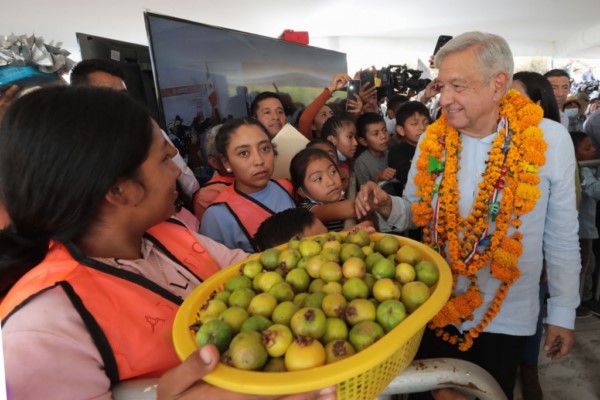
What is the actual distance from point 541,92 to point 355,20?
981 cm

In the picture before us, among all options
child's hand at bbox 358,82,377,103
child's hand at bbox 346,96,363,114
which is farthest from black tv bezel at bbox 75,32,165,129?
child's hand at bbox 358,82,377,103

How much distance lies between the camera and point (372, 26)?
12.2 meters

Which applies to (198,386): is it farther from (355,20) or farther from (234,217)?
(355,20)

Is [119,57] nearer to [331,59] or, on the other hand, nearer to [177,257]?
[177,257]

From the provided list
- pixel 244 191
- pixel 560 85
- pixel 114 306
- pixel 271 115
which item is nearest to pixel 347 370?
pixel 114 306

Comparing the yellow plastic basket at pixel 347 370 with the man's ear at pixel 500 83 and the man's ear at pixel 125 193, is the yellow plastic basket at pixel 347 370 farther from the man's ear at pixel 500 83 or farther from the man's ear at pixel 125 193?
the man's ear at pixel 500 83

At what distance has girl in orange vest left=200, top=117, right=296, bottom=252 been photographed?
2.01 m

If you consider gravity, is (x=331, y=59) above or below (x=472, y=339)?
above

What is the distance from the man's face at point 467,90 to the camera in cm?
159

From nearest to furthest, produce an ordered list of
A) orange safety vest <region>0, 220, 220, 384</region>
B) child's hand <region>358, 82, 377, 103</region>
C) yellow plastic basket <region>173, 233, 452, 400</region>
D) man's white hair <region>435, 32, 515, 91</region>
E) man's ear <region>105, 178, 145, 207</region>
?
yellow plastic basket <region>173, 233, 452, 400</region> → orange safety vest <region>0, 220, 220, 384</region> → man's ear <region>105, 178, 145, 207</region> → man's white hair <region>435, 32, 515, 91</region> → child's hand <region>358, 82, 377, 103</region>

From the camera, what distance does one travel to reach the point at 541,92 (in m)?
2.46

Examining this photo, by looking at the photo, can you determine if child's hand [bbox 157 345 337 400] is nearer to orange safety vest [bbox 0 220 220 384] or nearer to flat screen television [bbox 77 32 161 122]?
orange safety vest [bbox 0 220 220 384]

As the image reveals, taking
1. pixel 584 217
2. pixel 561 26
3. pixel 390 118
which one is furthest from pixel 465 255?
pixel 561 26

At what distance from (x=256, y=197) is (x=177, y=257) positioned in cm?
98
